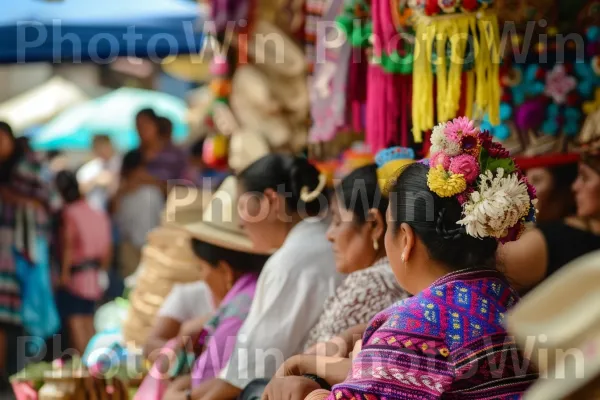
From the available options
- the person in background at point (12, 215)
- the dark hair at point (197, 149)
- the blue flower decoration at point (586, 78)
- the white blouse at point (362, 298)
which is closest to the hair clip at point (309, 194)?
the white blouse at point (362, 298)

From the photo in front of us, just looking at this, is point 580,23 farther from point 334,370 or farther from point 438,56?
point 334,370

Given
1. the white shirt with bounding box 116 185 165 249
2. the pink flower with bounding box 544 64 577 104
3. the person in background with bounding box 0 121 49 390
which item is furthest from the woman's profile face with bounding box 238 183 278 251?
the white shirt with bounding box 116 185 165 249

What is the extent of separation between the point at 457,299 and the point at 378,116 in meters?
1.40

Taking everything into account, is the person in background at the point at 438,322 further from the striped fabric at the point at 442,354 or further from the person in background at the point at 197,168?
the person in background at the point at 197,168

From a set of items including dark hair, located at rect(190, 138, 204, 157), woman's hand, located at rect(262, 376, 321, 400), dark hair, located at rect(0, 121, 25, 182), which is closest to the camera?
woman's hand, located at rect(262, 376, 321, 400)

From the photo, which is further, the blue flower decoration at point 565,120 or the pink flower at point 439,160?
the blue flower decoration at point 565,120

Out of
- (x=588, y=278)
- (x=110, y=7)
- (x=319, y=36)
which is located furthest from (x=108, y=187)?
(x=588, y=278)

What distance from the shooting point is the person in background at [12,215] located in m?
6.12

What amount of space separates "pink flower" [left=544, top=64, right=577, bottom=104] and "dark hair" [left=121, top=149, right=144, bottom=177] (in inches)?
183

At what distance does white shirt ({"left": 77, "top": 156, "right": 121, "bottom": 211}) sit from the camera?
28.5ft

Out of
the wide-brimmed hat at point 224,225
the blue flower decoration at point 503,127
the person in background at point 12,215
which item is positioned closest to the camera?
the wide-brimmed hat at point 224,225

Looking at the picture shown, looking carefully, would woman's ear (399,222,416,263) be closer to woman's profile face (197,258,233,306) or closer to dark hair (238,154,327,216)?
dark hair (238,154,327,216)

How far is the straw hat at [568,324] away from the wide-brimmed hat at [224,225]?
2.51m

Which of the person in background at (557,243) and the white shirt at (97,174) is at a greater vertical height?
the person in background at (557,243)
